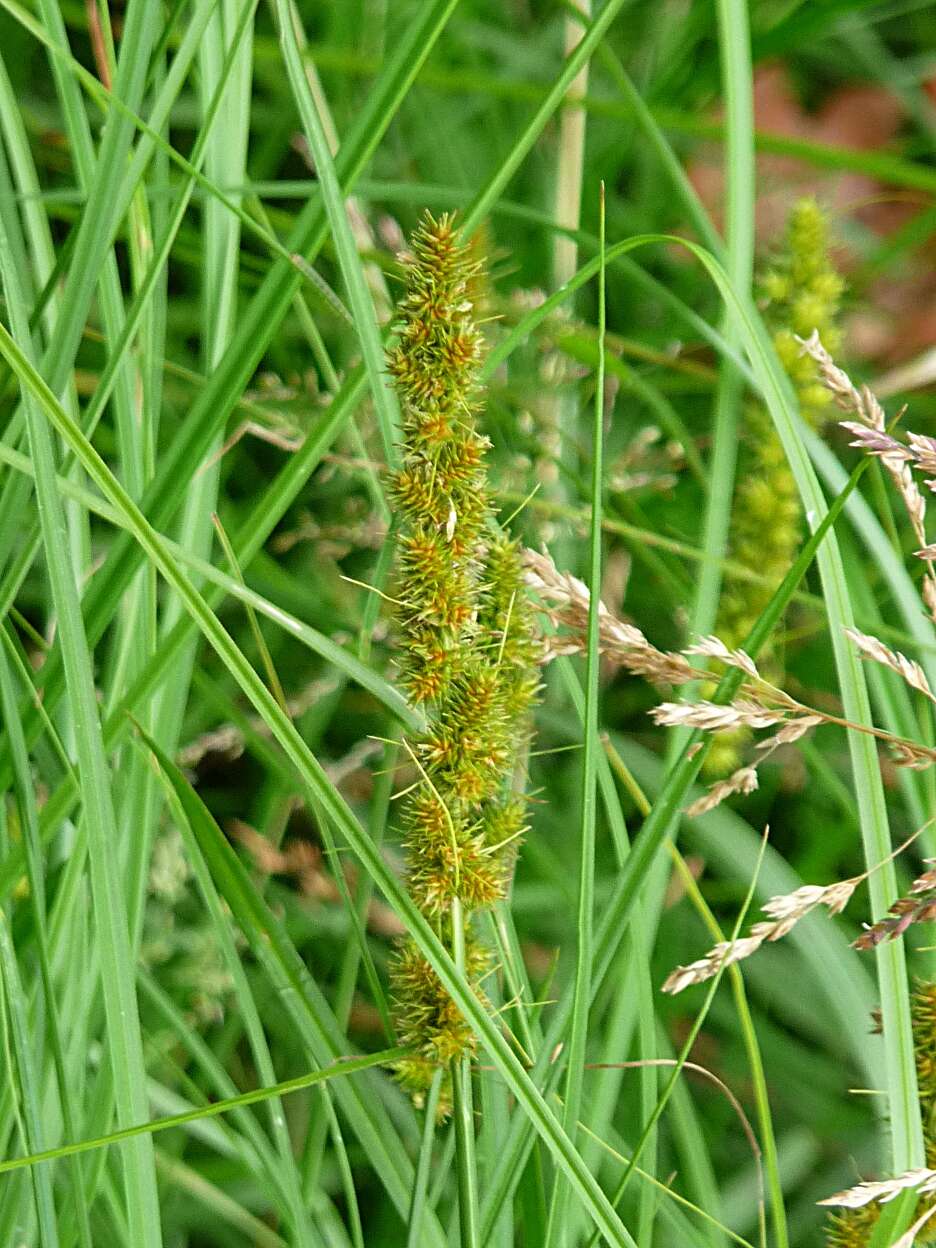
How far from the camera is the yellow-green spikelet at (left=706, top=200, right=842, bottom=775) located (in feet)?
3.85

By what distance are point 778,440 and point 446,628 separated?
0.67 meters

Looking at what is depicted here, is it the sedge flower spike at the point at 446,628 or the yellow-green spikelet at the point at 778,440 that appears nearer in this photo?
the sedge flower spike at the point at 446,628

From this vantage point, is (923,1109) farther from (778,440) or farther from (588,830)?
(778,440)

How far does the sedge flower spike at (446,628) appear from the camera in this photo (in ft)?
1.90

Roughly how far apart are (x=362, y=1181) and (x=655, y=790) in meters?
0.52

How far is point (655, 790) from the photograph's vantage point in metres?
1.37

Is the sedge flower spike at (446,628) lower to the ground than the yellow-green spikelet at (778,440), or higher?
lower

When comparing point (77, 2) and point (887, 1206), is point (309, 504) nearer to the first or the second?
point (77, 2)

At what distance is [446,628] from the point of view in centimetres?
60

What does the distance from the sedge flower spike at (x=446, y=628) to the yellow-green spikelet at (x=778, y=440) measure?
1.85 ft

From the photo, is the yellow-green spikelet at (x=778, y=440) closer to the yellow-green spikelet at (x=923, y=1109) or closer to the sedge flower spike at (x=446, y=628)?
the yellow-green spikelet at (x=923, y=1109)

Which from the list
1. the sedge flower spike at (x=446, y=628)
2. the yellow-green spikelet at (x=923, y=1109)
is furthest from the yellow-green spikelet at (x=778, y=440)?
the sedge flower spike at (x=446, y=628)

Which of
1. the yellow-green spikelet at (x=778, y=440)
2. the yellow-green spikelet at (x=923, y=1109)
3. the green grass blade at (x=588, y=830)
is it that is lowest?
the yellow-green spikelet at (x=923, y=1109)

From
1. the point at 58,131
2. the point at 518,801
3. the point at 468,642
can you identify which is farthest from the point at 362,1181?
the point at 58,131
